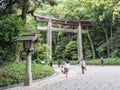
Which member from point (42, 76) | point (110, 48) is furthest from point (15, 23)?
point (110, 48)

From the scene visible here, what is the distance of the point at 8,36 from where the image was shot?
49.0 ft

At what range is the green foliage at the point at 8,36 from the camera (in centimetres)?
1483

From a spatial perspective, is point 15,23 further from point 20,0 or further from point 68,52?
point 68,52

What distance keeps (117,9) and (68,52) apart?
17294 millimetres

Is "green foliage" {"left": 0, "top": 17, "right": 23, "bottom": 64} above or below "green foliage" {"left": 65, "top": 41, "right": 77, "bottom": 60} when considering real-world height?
above

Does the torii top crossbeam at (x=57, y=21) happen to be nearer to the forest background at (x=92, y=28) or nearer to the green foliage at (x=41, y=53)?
the forest background at (x=92, y=28)

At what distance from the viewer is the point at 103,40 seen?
48.6 metres

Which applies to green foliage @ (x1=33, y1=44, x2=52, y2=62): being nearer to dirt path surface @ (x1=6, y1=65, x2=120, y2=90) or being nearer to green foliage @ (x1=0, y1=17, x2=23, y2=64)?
dirt path surface @ (x1=6, y1=65, x2=120, y2=90)

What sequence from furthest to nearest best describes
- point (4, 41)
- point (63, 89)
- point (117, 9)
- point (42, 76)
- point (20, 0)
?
1. point (117, 9)
2. point (20, 0)
3. point (42, 76)
4. point (4, 41)
5. point (63, 89)

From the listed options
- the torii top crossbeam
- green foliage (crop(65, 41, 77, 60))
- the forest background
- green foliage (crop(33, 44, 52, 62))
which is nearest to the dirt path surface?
green foliage (crop(33, 44, 52, 62))

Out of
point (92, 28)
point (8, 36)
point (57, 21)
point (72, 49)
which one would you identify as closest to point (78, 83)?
point (8, 36)

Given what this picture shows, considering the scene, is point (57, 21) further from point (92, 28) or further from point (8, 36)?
point (8, 36)

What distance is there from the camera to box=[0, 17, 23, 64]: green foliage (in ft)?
48.6

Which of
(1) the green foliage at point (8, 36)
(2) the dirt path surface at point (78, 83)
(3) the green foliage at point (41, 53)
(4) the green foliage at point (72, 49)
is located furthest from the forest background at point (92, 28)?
(1) the green foliage at point (8, 36)
